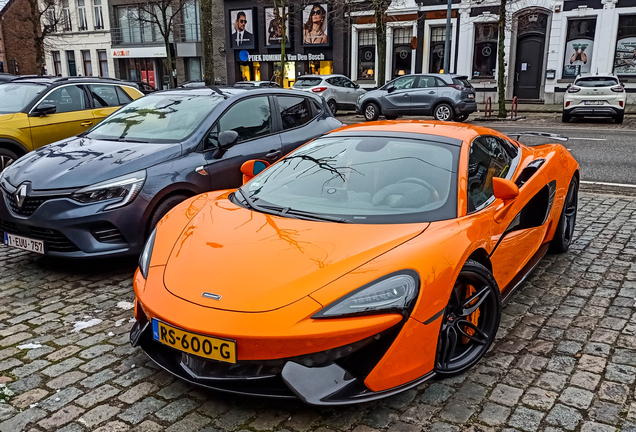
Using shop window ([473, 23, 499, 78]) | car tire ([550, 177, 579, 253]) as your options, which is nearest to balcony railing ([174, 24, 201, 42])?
shop window ([473, 23, 499, 78])

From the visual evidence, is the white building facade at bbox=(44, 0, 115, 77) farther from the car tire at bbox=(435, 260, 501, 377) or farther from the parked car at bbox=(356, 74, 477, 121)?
the car tire at bbox=(435, 260, 501, 377)

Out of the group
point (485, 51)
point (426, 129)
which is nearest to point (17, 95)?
point (426, 129)

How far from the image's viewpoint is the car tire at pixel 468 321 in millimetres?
3021

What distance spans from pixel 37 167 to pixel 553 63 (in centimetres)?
2540

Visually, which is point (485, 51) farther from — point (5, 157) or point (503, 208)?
point (503, 208)

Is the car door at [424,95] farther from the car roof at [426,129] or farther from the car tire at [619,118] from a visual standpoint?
the car roof at [426,129]

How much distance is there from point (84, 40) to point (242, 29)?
1511cm

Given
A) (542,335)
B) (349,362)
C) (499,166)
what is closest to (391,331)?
(349,362)

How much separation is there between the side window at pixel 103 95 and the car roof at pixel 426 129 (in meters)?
6.05

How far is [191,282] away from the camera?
291 centimetres

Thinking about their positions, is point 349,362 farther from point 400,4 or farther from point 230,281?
point 400,4

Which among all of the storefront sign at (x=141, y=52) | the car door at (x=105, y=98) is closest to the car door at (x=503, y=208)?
the car door at (x=105, y=98)

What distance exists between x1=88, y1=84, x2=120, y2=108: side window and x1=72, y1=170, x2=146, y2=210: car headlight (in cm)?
477

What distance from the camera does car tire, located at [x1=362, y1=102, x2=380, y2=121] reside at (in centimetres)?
2048
